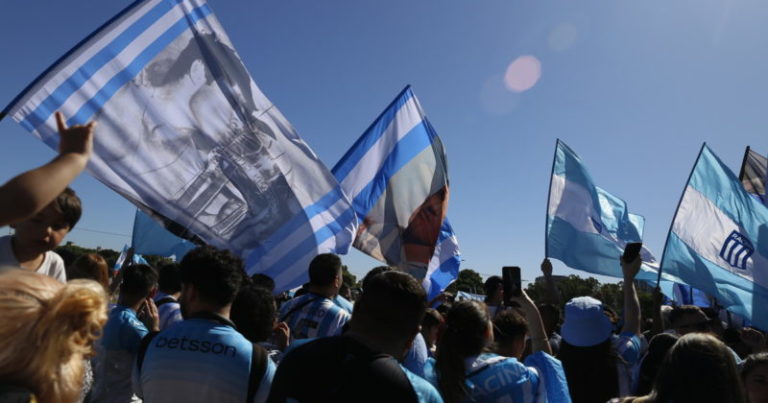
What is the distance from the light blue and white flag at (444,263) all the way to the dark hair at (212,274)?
4.92 metres

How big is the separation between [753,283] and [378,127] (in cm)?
559

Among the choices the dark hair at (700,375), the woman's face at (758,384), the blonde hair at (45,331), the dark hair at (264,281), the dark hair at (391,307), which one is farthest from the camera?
the dark hair at (264,281)

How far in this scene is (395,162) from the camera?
302 inches

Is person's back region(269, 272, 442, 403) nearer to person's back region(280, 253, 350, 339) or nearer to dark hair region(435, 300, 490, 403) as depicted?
dark hair region(435, 300, 490, 403)

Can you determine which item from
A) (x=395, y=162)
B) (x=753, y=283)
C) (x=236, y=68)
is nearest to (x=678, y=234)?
(x=753, y=283)

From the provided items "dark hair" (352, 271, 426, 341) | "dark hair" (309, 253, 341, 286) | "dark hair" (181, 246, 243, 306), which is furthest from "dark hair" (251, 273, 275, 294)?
"dark hair" (352, 271, 426, 341)

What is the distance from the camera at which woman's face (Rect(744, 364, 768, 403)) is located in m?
2.97

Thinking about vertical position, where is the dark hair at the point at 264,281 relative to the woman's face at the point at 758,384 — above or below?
below

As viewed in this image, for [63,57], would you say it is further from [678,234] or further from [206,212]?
[678,234]

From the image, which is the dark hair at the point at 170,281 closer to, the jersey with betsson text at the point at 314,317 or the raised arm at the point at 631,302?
the jersey with betsson text at the point at 314,317

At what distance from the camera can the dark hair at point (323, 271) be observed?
397 cm

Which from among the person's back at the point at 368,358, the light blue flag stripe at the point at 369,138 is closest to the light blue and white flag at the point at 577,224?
the light blue flag stripe at the point at 369,138

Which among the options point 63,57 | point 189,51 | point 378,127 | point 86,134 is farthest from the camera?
point 378,127

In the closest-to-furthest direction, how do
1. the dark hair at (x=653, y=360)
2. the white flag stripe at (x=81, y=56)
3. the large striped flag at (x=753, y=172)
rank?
the dark hair at (x=653, y=360), the white flag stripe at (x=81, y=56), the large striped flag at (x=753, y=172)
